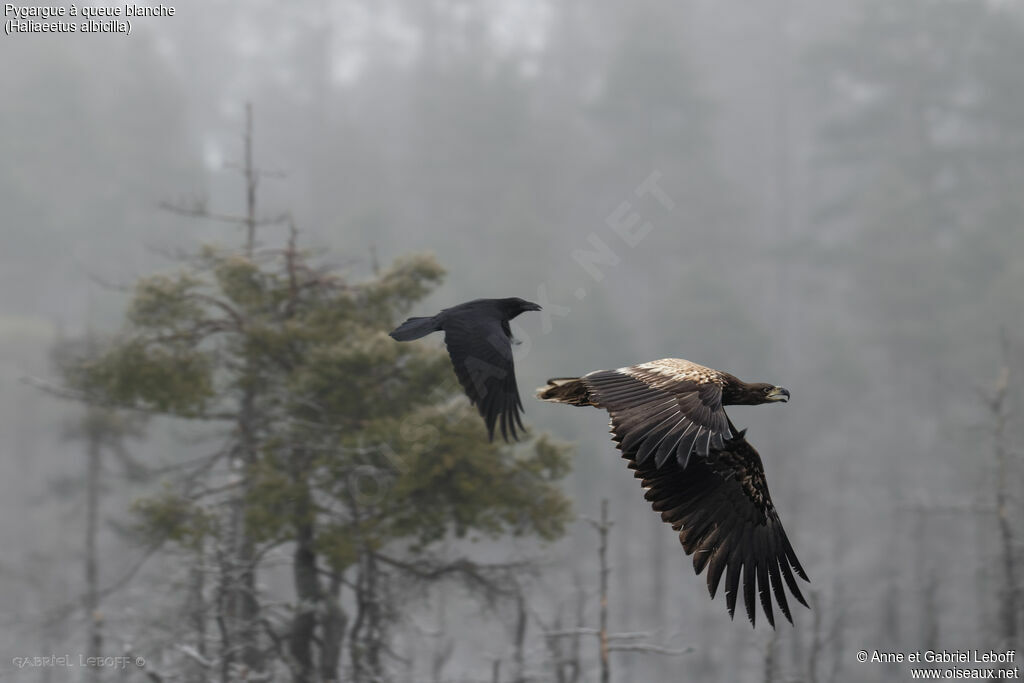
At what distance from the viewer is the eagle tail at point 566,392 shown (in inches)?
226

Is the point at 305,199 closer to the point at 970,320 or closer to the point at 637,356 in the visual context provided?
the point at 637,356

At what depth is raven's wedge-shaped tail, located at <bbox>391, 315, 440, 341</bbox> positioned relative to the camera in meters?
7.41

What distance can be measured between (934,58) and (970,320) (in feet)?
55.2

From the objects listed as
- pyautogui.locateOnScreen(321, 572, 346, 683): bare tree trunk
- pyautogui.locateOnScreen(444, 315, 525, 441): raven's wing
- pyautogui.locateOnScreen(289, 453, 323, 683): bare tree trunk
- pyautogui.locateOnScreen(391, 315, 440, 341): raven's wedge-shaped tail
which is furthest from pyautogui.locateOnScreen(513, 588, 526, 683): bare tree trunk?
pyautogui.locateOnScreen(391, 315, 440, 341): raven's wedge-shaped tail

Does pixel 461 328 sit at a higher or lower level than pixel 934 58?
lower

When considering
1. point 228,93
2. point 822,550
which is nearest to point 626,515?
point 822,550

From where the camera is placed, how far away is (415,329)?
747 cm

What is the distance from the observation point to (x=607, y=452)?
39.1 metres

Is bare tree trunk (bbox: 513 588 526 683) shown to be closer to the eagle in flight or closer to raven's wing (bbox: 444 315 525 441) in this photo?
raven's wing (bbox: 444 315 525 441)

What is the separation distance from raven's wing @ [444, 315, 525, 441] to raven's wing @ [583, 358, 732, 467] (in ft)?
6.85

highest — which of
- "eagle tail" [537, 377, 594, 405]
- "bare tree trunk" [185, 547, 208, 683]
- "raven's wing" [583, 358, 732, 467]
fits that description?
"eagle tail" [537, 377, 594, 405]
